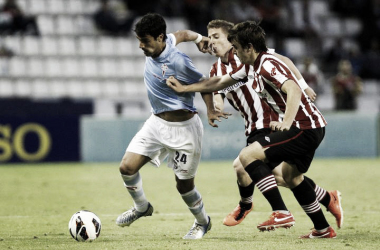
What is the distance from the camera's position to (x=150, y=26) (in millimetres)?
6324

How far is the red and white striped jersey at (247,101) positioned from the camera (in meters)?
7.26

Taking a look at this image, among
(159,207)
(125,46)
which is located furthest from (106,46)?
(159,207)

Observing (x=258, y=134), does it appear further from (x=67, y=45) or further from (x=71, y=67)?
(x=67, y=45)

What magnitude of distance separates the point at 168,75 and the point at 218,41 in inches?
35.4

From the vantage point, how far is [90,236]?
643 centimetres

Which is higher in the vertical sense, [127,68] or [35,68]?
[35,68]

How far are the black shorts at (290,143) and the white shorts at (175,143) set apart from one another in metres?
0.73

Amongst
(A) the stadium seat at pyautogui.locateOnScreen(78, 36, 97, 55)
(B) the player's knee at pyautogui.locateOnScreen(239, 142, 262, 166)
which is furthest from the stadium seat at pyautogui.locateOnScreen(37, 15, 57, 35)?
(B) the player's knee at pyautogui.locateOnScreen(239, 142, 262, 166)

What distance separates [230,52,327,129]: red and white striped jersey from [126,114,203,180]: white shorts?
781 mm

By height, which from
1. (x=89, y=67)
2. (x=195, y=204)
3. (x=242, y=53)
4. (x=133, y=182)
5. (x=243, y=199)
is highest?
(x=242, y=53)

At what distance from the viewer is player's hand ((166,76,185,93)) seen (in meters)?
6.38

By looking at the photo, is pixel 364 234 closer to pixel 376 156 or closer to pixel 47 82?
pixel 376 156

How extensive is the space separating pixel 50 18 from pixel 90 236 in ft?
43.5

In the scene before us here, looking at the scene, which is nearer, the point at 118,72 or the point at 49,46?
the point at 49,46
